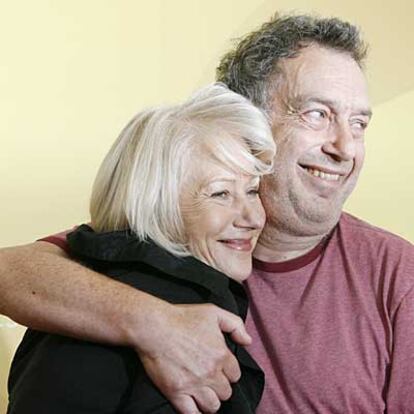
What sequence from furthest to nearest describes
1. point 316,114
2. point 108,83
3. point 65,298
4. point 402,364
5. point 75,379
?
1. point 108,83
2. point 316,114
3. point 402,364
4. point 65,298
5. point 75,379

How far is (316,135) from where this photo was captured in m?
1.33

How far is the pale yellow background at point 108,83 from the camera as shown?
1.80 meters

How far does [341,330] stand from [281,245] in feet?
0.70

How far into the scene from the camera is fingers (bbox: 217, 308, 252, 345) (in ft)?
3.41

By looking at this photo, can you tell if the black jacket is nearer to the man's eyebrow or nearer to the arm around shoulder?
the arm around shoulder

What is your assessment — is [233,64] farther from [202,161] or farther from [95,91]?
[95,91]

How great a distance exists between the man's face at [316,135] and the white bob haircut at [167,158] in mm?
157

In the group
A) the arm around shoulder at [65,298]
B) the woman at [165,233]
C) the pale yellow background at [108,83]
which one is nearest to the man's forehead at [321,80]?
the woman at [165,233]

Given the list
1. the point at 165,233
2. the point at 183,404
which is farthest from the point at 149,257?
the point at 183,404

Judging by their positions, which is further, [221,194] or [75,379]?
[221,194]

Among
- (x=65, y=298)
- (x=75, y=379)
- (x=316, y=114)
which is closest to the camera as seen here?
(x=75, y=379)

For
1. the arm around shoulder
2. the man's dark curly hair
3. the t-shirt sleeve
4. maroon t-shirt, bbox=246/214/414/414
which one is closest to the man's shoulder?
maroon t-shirt, bbox=246/214/414/414

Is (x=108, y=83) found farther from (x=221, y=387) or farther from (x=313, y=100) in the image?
(x=221, y=387)

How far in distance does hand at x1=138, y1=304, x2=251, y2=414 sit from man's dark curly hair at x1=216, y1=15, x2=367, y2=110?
49 cm
